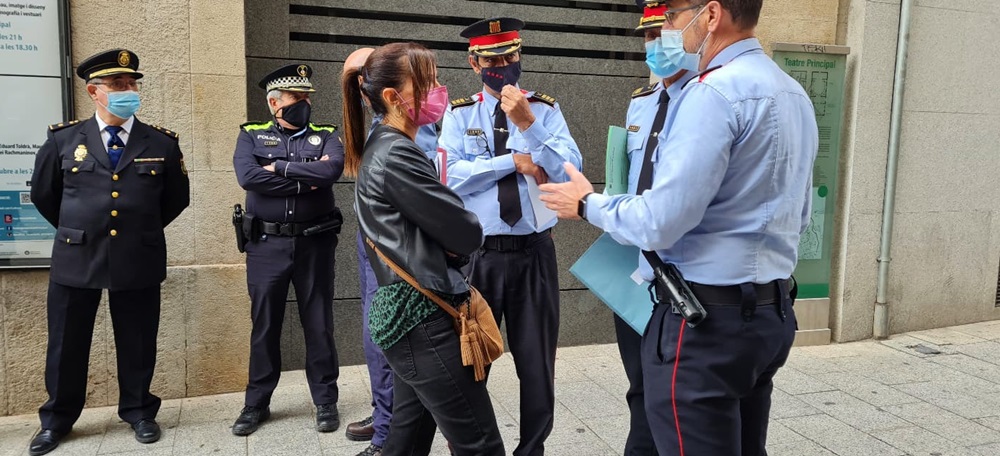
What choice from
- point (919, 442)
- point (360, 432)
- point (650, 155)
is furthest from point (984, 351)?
point (360, 432)

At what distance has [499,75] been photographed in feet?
11.8

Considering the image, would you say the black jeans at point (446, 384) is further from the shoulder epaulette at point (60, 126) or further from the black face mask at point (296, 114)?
the shoulder epaulette at point (60, 126)

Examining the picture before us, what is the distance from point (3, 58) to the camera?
426cm

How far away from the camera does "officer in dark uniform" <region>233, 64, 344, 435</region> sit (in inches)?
165

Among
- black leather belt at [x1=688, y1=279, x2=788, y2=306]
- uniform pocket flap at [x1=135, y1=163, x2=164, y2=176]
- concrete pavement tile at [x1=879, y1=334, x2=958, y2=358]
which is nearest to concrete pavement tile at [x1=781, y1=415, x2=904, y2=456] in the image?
concrete pavement tile at [x1=879, y1=334, x2=958, y2=358]

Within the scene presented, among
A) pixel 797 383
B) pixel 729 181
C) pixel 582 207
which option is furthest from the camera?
pixel 797 383

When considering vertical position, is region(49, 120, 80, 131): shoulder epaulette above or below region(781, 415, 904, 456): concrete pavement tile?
above

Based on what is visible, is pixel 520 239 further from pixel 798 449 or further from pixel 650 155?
pixel 798 449

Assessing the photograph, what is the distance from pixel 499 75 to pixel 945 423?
331cm

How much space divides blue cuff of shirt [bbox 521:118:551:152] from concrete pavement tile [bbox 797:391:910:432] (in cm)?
258

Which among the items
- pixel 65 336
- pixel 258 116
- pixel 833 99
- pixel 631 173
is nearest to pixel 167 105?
pixel 258 116

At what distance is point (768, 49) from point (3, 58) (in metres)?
5.13

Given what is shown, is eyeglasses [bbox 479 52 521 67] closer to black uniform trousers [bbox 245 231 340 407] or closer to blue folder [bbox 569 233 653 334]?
blue folder [bbox 569 233 653 334]

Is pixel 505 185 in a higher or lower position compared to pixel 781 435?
higher
